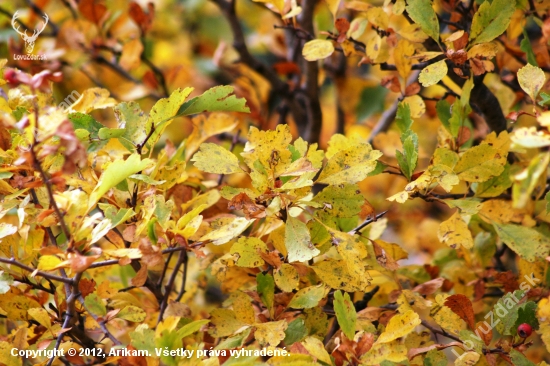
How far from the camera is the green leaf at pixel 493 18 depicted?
0.71 meters

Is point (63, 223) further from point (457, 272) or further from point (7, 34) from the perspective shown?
point (7, 34)

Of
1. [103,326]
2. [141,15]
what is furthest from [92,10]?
[103,326]

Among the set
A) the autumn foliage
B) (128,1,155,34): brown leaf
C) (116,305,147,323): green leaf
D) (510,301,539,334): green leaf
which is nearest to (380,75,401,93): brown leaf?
the autumn foliage

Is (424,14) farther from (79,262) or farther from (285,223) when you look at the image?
(79,262)

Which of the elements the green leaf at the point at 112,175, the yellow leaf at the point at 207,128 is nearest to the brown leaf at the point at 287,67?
the yellow leaf at the point at 207,128

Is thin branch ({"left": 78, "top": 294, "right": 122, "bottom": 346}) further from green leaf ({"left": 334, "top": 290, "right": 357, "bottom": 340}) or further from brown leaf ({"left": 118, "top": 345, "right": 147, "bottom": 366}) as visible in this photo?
green leaf ({"left": 334, "top": 290, "right": 357, "bottom": 340})

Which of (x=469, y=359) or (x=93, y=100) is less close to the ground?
(x=93, y=100)

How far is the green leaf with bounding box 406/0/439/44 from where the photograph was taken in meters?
0.71

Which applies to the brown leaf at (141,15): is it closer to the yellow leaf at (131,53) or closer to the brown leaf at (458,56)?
the yellow leaf at (131,53)

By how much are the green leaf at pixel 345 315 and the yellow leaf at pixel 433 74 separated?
0.26 m

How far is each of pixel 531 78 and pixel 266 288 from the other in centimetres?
38

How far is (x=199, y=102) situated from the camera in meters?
0.69

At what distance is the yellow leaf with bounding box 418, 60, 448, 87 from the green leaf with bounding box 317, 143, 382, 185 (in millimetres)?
106

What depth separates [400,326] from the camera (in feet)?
2.04
